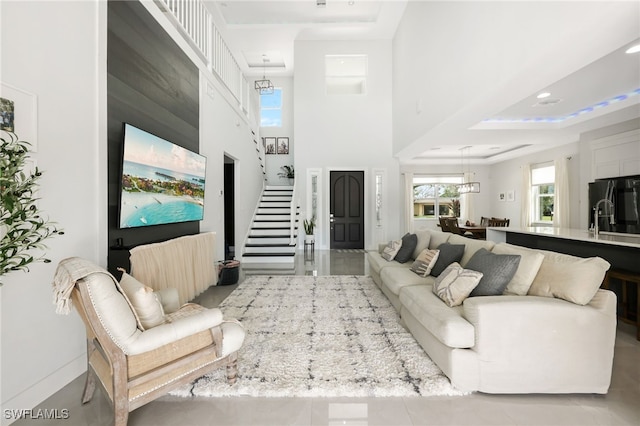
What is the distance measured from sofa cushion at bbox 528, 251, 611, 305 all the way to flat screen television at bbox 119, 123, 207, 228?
355 centimetres

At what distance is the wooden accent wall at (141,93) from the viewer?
103 inches

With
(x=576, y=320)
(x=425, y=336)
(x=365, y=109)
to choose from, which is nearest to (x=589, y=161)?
(x=365, y=109)

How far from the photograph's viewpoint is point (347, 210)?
822cm

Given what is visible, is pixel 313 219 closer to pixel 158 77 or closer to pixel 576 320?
pixel 158 77

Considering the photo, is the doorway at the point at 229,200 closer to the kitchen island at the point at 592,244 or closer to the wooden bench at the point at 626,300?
the kitchen island at the point at 592,244

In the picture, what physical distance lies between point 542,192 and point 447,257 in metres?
7.12

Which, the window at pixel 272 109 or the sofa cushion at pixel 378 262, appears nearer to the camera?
the sofa cushion at pixel 378 262

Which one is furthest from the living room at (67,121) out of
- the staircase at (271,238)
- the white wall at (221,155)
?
the staircase at (271,238)

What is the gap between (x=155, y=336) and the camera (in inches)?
64.2

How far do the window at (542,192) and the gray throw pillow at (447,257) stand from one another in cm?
638

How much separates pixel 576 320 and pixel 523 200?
800 cm

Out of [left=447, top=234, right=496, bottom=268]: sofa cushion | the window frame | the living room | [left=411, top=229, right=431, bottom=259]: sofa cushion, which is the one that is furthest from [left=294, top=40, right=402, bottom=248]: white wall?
[left=447, top=234, right=496, bottom=268]: sofa cushion

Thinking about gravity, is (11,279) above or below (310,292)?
above

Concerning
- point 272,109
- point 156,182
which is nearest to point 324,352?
point 156,182
